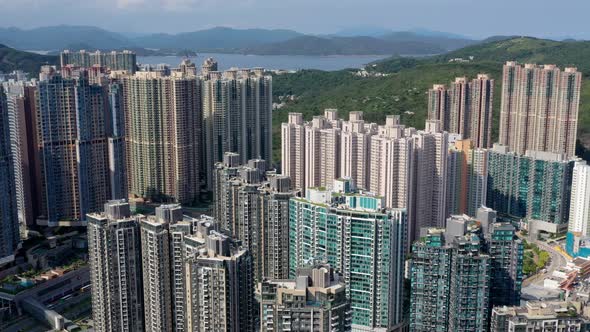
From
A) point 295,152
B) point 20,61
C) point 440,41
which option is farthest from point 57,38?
point 295,152

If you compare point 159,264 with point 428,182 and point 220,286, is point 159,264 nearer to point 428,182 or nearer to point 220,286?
point 220,286

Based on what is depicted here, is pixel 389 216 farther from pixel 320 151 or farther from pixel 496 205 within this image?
pixel 496 205

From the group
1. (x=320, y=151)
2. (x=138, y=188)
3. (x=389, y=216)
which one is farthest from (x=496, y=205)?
(x=138, y=188)

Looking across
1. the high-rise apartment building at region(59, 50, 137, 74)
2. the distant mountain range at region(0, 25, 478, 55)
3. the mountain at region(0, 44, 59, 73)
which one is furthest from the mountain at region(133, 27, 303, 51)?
the high-rise apartment building at region(59, 50, 137, 74)

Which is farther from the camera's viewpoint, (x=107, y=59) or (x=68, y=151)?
(x=107, y=59)

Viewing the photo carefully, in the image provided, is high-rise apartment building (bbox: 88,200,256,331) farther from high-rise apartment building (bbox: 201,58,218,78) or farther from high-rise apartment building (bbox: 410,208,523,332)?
high-rise apartment building (bbox: 201,58,218,78)

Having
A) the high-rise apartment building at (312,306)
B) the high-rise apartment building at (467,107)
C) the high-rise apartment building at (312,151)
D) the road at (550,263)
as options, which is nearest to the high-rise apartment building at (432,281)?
the high-rise apartment building at (312,306)

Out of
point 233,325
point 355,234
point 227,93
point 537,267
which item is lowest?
point 537,267
